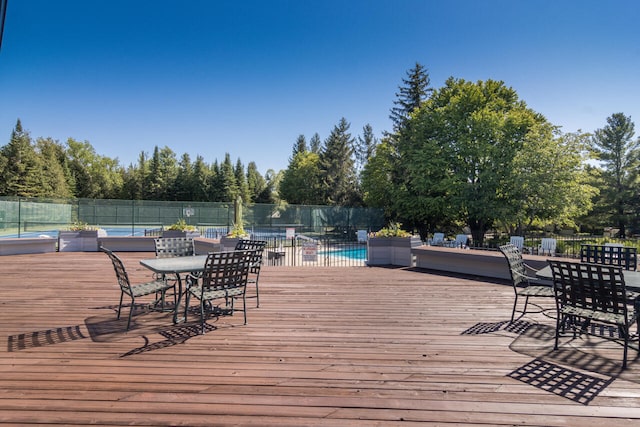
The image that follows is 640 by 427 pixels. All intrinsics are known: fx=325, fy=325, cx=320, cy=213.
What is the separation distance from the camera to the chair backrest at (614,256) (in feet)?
14.2

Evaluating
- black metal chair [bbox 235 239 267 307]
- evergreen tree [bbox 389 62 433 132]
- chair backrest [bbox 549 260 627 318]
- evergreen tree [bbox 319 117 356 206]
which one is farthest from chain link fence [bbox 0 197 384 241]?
evergreen tree [bbox 319 117 356 206]

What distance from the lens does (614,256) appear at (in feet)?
14.6

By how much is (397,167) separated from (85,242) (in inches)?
856

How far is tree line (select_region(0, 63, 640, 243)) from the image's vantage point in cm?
1744

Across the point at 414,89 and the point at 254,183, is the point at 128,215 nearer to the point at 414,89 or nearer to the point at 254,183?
the point at 414,89

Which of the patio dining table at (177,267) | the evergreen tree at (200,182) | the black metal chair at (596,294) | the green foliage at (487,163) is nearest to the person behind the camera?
the black metal chair at (596,294)

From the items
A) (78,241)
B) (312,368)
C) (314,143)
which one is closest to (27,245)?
(78,241)

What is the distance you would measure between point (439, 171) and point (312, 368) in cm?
1974

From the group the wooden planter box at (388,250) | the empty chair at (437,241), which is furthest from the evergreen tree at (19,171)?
the wooden planter box at (388,250)

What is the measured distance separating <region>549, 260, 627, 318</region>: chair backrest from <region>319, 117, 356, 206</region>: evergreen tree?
34.0m

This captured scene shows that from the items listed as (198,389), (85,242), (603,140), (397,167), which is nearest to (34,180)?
(85,242)

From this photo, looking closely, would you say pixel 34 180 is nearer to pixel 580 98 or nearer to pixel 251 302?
pixel 251 302

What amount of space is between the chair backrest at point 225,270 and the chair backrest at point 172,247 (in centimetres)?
175

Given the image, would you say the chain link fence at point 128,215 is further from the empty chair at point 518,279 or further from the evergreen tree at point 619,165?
the evergreen tree at point 619,165
